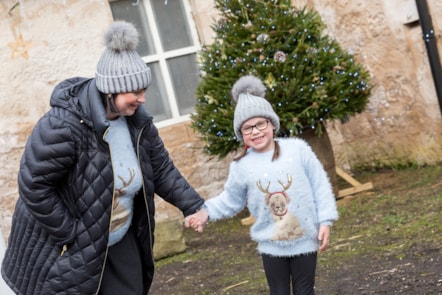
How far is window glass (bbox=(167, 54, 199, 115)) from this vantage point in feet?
31.4

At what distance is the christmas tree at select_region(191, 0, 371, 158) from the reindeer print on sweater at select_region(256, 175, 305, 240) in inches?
130

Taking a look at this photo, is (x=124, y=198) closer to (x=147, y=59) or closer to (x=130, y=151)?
Result: (x=130, y=151)

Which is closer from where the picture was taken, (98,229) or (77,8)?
(98,229)

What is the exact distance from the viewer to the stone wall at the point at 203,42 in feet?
29.3

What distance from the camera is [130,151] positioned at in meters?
4.34

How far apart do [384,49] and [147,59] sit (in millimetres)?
2508

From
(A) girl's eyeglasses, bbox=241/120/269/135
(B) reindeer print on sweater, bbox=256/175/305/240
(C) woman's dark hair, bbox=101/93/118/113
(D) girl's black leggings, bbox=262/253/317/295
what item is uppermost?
(C) woman's dark hair, bbox=101/93/118/113

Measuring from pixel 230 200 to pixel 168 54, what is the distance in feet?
16.8

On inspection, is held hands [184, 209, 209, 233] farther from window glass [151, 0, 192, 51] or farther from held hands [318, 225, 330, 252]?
window glass [151, 0, 192, 51]

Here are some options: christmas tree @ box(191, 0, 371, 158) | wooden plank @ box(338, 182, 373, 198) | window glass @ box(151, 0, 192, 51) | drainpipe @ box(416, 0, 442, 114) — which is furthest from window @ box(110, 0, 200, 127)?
drainpipe @ box(416, 0, 442, 114)

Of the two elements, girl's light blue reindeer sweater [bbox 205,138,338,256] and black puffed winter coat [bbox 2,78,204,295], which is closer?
black puffed winter coat [bbox 2,78,204,295]

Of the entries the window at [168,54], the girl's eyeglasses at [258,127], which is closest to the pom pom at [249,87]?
the girl's eyeglasses at [258,127]

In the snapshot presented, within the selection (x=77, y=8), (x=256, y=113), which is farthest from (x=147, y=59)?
(x=256, y=113)

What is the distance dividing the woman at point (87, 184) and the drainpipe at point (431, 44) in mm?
4888
